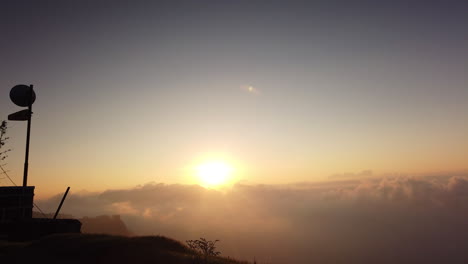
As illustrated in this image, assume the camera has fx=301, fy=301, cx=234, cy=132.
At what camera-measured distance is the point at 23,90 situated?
34406 mm

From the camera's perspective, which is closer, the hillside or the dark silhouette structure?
the hillside

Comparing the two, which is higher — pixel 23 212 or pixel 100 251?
pixel 23 212

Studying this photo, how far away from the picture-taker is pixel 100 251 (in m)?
16.3

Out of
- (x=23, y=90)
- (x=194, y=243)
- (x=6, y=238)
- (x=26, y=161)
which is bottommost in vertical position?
(x=194, y=243)

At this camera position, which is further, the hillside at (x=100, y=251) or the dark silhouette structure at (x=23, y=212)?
the dark silhouette structure at (x=23, y=212)

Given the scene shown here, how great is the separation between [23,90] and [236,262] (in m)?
31.9

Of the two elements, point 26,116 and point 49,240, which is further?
point 26,116

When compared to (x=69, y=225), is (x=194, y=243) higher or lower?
lower

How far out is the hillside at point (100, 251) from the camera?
15275mm

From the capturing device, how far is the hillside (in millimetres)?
15275

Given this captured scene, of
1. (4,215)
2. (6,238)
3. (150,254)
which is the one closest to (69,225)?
(6,238)

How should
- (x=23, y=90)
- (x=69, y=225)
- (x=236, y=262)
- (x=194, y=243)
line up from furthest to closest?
(x=23, y=90) → (x=194, y=243) → (x=69, y=225) → (x=236, y=262)

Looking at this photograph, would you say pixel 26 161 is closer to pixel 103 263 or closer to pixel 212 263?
pixel 103 263

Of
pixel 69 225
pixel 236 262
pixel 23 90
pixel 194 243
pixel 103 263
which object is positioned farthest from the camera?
pixel 23 90
